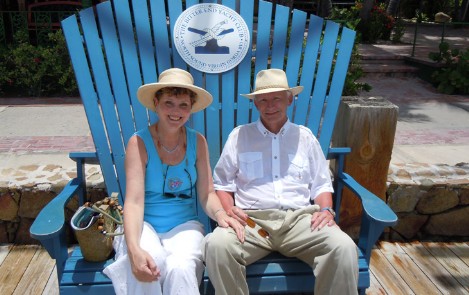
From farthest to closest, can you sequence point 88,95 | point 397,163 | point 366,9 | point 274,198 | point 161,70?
point 366,9
point 397,163
point 161,70
point 88,95
point 274,198

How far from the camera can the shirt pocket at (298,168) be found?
2547 mm

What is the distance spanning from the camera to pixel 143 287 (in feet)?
6.75

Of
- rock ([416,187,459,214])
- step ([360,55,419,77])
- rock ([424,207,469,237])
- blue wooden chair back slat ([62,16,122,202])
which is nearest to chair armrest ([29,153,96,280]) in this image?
blue wooden chair back slat ([62,16,122,202])

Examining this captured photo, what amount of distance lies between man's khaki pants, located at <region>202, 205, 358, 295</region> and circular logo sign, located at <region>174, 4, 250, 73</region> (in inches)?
41.2

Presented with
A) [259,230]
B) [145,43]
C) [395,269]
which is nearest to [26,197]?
[145,43]

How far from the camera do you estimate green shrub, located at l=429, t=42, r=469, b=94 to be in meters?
7.95

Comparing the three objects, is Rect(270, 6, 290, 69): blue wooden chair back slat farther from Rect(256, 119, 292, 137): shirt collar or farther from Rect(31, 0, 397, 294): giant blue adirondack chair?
Rect(256, 119, 292, 137): shirt collar

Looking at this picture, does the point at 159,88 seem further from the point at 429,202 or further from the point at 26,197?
the point at 429,202

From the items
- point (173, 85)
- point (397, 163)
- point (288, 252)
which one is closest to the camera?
point (173, 85)

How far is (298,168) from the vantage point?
8.39 feet

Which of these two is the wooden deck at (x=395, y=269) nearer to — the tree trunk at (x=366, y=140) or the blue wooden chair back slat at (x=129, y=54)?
the tree trunk at (x=366, y=140)

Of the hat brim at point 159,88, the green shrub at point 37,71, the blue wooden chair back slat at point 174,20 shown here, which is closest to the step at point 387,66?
the green shrub at point 37,71

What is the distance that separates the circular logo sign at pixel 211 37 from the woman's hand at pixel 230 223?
94 cm

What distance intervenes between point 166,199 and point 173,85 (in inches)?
22.8
